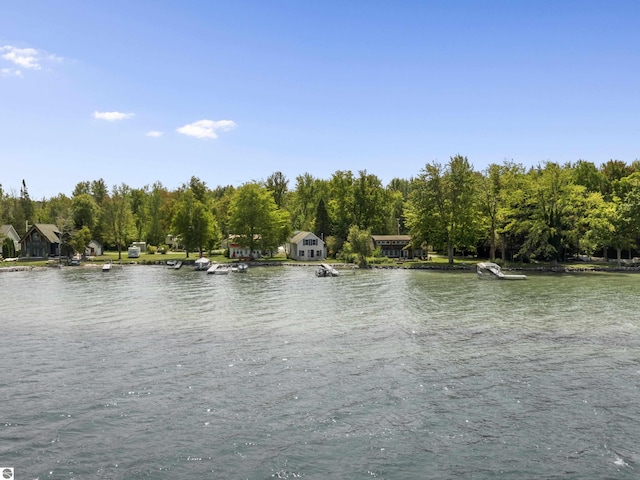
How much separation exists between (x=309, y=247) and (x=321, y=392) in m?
89.5

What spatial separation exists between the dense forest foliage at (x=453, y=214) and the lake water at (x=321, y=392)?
4857cm

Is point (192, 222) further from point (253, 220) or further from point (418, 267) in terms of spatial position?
point (418, 267)

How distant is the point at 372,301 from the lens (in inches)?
1969

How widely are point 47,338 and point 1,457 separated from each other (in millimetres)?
18316

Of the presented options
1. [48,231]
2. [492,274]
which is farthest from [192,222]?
[492,274]

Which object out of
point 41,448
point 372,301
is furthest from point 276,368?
point 372,301

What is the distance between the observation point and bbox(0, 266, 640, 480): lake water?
15.5 metres

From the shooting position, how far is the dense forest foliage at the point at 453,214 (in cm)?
8744

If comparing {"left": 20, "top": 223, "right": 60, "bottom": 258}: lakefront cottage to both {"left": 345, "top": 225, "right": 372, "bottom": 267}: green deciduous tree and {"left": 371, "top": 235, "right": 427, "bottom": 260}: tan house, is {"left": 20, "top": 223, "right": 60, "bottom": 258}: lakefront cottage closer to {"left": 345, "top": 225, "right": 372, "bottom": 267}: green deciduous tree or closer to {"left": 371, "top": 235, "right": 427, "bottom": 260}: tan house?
{"left": 345, "top": 225, "right": 372, "bottom": 267}: green deciduous tree

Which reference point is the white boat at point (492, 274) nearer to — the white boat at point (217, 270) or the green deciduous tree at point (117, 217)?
the white boat at point (217, 270)

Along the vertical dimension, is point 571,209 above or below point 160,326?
above

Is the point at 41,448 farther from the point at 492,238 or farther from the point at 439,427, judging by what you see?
the point at 492,238

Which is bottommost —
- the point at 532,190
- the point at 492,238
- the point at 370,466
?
the point at 370,466

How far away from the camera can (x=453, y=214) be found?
95.2 meters
